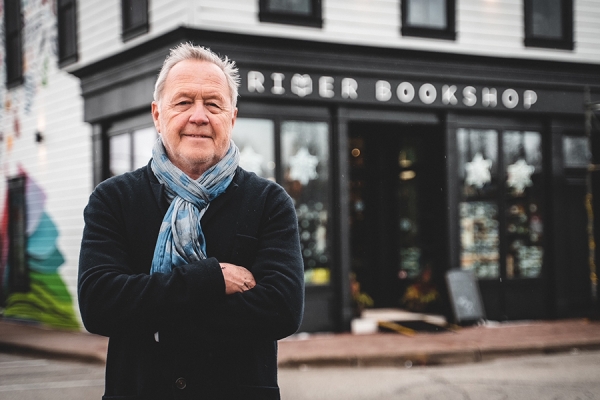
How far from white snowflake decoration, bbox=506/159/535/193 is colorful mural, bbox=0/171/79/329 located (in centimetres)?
821

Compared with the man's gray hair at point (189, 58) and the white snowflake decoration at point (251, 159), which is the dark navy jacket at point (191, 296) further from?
the white snowflake decoration at point (251, 159)

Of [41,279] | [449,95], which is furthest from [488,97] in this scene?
[41,279]

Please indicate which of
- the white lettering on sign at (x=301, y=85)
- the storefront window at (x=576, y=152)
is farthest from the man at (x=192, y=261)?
the storefront window at (x=576, y=152)

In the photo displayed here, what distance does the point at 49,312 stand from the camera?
1274cm

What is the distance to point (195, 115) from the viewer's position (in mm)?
2320

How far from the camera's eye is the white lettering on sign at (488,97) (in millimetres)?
11711

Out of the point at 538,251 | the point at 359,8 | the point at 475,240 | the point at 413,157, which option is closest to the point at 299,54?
the point at 359,8

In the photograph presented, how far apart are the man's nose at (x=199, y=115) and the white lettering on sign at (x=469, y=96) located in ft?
32.4

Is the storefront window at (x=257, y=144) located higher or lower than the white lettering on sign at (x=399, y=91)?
lower

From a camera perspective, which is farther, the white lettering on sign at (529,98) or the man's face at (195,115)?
the white lettering on sign at (529,98)

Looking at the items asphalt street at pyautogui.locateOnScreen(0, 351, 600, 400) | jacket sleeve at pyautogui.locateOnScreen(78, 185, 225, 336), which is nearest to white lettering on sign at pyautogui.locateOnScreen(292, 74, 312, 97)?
asphalt street at pyautogui.locateOnScreen(0, 351, 600, 400)

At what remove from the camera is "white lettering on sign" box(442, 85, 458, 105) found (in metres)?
11.4

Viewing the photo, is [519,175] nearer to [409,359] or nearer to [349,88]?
[349,88]

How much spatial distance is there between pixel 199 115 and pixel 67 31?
37.2 feet
